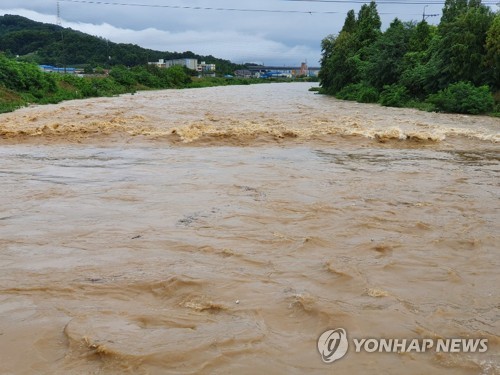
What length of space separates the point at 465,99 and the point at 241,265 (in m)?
20.1

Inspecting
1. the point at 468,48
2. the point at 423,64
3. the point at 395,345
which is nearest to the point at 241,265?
the point at 395,345

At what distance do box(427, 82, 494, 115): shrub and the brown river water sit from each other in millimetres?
12942

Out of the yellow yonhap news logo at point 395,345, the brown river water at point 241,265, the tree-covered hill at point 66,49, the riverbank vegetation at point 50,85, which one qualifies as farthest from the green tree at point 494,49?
the tree-covered hill at point 66,49

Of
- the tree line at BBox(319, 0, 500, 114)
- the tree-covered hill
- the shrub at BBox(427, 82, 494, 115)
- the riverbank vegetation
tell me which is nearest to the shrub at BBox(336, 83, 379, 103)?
the tree line at BBox(319, 0, 500, 114)

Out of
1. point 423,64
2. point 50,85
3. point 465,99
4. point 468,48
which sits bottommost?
point 465,99

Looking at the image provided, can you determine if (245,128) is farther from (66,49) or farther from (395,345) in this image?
(66,49)

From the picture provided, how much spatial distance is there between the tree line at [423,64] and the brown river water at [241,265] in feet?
47.5

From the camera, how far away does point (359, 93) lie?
103ft

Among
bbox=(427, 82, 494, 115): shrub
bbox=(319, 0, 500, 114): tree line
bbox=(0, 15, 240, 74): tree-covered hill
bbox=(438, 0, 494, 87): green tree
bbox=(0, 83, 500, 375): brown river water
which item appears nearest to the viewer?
bbox=(0, 83, 500, 375): brown river water

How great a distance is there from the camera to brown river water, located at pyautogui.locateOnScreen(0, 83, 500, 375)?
9.49 feet

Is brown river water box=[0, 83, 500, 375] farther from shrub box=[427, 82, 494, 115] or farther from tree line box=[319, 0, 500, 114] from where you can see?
tree line box=[319, 0, 500, 114]

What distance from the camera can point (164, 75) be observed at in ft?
211

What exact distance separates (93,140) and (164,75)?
2087 inches

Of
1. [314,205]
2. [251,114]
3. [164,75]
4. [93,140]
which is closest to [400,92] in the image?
[251,114]
